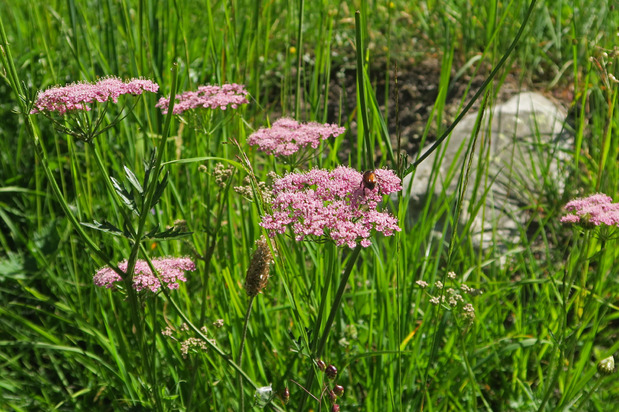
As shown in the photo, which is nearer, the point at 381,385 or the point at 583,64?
the point at 381,385

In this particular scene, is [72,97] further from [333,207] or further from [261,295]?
[261,295]

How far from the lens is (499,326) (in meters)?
2.40

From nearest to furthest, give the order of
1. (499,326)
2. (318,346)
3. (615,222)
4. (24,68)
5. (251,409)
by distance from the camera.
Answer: (318,346)
(615,222)
(251,409)
(499,326)
(24,68)

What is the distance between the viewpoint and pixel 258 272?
1427 mm

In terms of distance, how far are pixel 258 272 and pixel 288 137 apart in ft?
1.44

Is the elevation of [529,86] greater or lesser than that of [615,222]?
lesser

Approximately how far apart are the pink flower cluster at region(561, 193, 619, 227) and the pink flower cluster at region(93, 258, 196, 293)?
1089 millimetres

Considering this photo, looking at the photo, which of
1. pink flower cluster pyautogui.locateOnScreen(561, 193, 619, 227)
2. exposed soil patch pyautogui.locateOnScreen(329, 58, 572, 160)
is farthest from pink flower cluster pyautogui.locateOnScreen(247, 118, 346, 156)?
exposed soil patch pyautogui.locateOnScreen(329, 58, 572, 160)

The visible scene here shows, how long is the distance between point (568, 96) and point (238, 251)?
2782 millimetres

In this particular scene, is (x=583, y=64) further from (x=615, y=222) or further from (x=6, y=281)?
(x=6, y=281)

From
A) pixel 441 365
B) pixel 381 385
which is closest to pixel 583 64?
pixel 441 365

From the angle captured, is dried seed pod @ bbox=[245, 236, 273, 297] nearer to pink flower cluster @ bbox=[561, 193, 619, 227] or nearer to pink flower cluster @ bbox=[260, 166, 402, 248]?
pink flower cluster @ bbox=[260, 166, 402, 248]

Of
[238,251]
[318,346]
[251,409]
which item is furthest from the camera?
[238,251]

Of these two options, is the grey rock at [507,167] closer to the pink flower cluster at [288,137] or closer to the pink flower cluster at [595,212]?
the pink flower cluster at [595,212]
